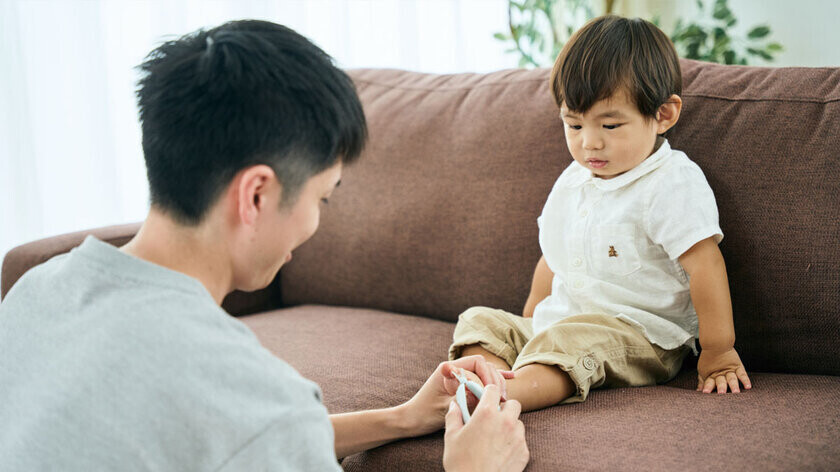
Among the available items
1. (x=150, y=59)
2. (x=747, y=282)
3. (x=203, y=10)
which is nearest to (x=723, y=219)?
(x=747, y=282)

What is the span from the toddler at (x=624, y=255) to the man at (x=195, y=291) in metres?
0.37

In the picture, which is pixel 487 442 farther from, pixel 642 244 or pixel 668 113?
pixel 668 113

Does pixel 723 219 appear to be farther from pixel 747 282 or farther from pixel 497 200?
pixel 497 200

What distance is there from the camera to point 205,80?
75 cm

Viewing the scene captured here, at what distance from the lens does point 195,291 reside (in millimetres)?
723

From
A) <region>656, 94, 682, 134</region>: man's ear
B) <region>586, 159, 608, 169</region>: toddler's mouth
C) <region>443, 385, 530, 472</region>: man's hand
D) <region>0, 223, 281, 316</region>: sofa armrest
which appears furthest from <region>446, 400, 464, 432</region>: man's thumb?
<region>0, 223, 281, 316</region>: sofa armrest

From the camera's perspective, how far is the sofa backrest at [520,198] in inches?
48.4

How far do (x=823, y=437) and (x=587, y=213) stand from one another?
0.54 meters

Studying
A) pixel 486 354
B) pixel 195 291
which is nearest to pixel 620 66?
pixel 486 354

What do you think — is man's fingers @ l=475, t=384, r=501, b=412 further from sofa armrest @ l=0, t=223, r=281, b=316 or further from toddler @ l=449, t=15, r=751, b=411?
sofa armrest @ l=0, t=223, r=281, b=316

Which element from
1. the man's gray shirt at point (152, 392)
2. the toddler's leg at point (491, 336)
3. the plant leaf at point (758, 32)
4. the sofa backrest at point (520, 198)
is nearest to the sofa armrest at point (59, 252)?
the sofa backrest at point (520, 198)

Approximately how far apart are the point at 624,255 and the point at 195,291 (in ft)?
2.63

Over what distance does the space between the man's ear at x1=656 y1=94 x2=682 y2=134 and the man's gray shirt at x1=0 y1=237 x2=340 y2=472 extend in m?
0.85

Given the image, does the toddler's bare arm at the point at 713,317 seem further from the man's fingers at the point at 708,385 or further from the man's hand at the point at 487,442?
the man's hand at the point at 487,442
